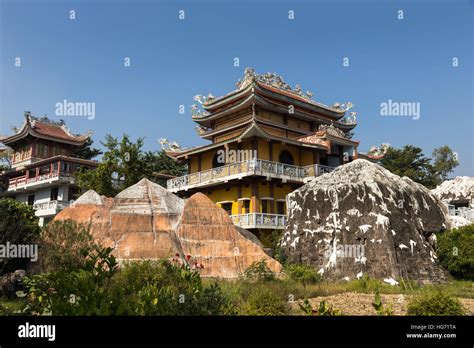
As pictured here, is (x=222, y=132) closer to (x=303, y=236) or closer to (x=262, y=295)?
(x=303, y=236)

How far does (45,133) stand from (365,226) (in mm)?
36456

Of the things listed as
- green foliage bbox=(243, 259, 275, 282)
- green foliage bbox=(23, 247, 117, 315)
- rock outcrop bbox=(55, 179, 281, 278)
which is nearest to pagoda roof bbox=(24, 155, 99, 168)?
rock outcrop bbox=(55, 179, 281, 278)

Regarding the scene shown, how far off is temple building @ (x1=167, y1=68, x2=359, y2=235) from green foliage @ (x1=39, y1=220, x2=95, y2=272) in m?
13.4

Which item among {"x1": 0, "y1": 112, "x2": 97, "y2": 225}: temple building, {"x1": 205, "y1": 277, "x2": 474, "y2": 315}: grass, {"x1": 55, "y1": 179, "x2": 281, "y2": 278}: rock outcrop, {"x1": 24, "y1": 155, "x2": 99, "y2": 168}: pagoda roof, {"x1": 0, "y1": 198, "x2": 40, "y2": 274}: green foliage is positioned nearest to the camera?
{"x1": 205, "y1": 277, "x2": 474, "y2": 315}: grass

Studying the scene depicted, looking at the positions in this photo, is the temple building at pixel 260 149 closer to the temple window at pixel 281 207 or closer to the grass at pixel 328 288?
the temple window at pixel 281 207

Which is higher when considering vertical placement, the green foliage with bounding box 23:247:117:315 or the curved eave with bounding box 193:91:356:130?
the curved eave with bounding box 193:91:356:130

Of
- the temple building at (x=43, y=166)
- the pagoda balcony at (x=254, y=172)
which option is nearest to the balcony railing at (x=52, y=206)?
the temple building at (x=43, y=166)

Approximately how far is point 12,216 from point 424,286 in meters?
13.6

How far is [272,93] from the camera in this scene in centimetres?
2917

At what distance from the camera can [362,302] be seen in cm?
1013

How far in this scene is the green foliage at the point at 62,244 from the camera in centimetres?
1134

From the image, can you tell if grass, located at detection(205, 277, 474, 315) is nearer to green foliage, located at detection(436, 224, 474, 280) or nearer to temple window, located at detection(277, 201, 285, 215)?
green foliage, located at detection(436, 224, 474, 280)

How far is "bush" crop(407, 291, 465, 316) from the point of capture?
24.2ft

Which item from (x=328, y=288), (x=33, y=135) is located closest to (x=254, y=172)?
(x=328, y=288)
